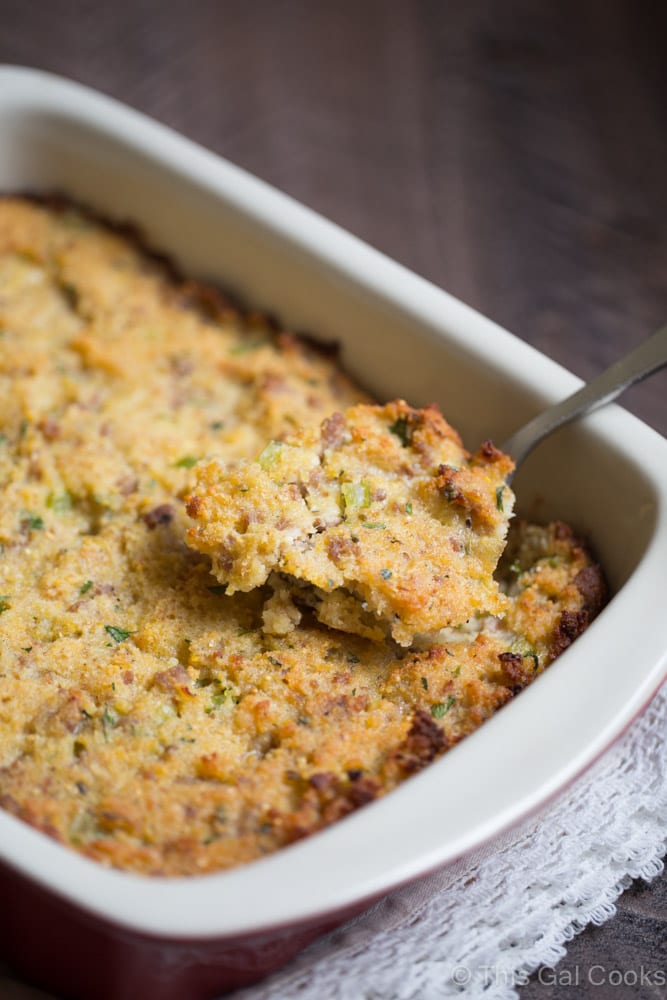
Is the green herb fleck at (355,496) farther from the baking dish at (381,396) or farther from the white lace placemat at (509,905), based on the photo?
the white lace placemat at (509,905)

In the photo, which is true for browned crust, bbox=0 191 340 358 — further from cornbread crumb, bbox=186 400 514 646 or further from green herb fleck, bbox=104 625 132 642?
green herb fleck, bbox=104 625 132 642

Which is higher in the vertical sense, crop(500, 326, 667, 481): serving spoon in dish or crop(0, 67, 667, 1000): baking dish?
crop(500, 326, 667, 481): serving spoon in dish

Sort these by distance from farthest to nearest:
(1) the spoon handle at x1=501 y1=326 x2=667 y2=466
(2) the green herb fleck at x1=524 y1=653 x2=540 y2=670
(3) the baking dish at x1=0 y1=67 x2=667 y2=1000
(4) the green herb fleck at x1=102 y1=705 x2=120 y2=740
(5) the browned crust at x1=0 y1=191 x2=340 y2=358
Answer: (5) the browned crust at x1=0 y1=191 x2=340 y2=358, (1) the spoon handle at x1=501 y1=326 x2=667 y2=466, (2) the green herb fleck at x1=524 y1=653 x2=540 y2=670, (4) the green herb fleck at x1=102 y1=705 x2=120 y2=740, (3) the baking dish at x1=0 y1=67 x2=667 y2=1000

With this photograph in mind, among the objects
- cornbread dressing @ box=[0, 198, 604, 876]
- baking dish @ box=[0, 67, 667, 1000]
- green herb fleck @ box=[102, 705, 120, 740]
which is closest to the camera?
baking dish @ box=[0, 67, 667, 1000]

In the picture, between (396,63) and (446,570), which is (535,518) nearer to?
(446,570)

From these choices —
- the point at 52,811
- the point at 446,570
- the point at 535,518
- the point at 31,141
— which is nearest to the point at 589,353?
the point at 535,518

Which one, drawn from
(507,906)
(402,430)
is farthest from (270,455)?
(507,906)

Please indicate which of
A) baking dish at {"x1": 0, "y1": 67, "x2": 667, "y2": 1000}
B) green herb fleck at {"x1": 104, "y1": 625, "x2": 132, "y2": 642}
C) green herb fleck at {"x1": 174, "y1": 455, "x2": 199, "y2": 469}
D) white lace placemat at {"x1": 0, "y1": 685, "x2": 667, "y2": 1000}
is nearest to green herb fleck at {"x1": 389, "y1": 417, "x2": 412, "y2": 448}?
baking dish at {"x1": 0, "y1": 67, "x2": 667, "y2": 1000}

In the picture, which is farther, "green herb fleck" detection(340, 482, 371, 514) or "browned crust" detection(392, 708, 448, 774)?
"green herb fleck" detection(340, 482, 371, 514)
